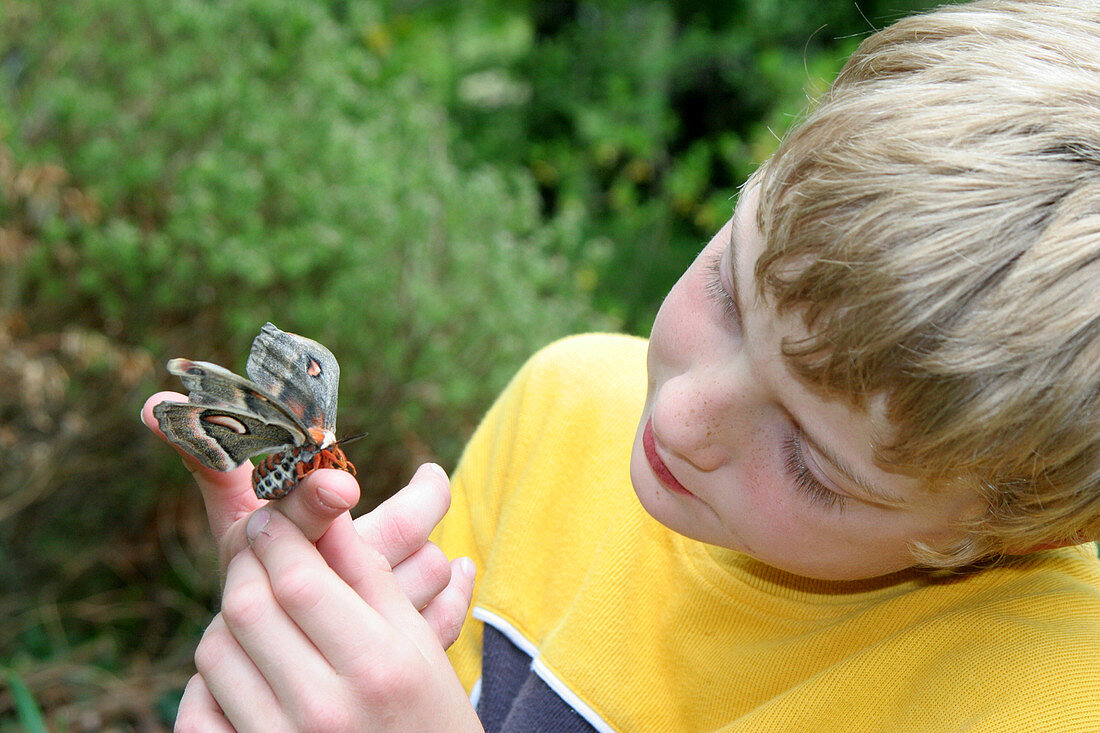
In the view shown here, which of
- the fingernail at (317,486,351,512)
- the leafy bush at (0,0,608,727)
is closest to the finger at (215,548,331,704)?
the fingernail at (317,486,351,512)

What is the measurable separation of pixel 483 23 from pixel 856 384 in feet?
15.5

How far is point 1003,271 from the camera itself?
0.88 m

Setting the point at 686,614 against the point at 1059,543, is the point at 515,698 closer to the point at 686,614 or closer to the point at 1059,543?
the point at 686,614

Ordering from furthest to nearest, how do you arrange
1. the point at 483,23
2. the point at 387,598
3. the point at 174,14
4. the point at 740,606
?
1. the point at 483,23
2. the point at 174,14
3. the point at 740,606
4. the point at 387,598

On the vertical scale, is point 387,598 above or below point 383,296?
above

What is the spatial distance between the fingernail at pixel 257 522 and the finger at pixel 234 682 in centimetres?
10

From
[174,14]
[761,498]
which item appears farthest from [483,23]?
[761,498]

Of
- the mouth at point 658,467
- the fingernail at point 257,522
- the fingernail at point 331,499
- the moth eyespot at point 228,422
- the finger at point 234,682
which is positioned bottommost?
the finger at point 234,682

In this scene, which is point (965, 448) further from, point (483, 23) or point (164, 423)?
point (483, 23)

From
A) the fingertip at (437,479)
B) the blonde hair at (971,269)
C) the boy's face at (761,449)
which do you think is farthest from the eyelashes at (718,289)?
the fingertip at (437,479)

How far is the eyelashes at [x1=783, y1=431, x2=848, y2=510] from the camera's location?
3.34ft

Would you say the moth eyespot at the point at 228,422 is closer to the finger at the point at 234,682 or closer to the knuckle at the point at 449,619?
the finger at the point at 234,682

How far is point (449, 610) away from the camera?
115 centimetres

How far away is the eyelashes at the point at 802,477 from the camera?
3.34 ft
